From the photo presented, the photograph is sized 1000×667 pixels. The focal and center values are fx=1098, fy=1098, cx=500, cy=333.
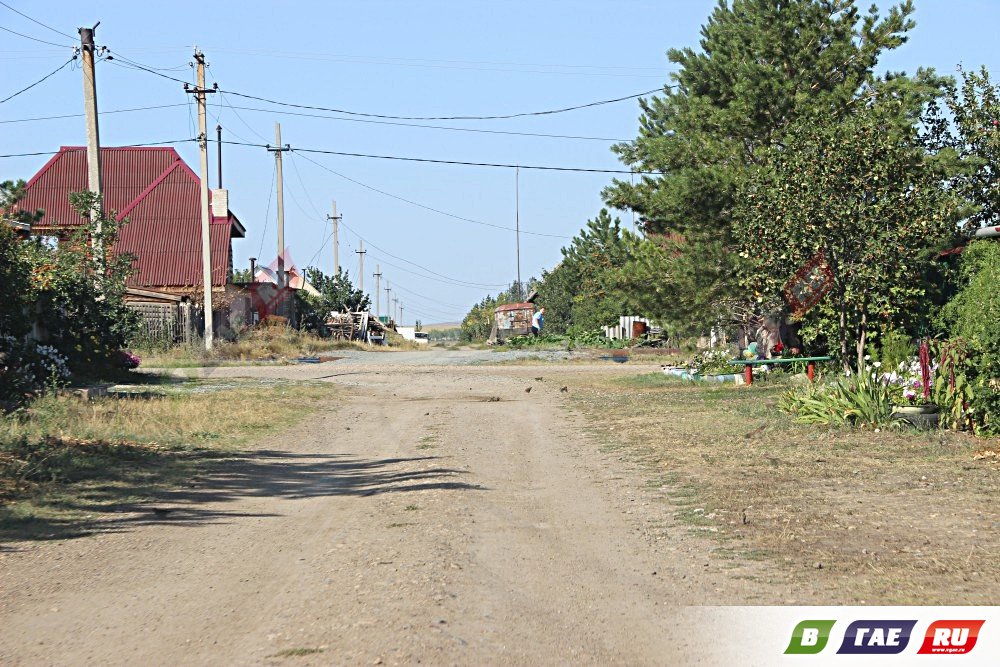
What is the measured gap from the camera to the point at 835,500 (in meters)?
10.2

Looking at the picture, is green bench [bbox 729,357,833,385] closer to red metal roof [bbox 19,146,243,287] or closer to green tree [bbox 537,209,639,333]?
green tree [bbox 537,209,639,333]

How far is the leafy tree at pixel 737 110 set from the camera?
2453cm

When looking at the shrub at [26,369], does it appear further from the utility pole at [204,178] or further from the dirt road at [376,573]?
the utility pole at [204,178]

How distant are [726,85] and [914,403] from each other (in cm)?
1346

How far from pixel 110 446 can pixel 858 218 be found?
11.3 meters

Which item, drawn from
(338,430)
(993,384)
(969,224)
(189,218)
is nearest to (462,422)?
(338,430)

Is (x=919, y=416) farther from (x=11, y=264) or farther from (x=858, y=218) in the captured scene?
(x=11, y=264)

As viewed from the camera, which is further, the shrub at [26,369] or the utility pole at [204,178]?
the utility pole at [204,178]

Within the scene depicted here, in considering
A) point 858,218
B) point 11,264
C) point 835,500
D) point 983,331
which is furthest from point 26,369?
point 983,331

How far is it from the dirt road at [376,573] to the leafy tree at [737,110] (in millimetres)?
12206

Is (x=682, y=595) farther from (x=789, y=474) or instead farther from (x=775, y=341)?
(x=775, y=341)

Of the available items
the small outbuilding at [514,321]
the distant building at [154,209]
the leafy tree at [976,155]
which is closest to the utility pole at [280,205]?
the distant building at [154,209]

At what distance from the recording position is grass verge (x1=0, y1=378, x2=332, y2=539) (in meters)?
10.3

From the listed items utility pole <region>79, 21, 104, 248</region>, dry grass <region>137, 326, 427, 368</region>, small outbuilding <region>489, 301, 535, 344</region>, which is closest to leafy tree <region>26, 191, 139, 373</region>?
utility pole <region>79, 21, 104, 248</region>
